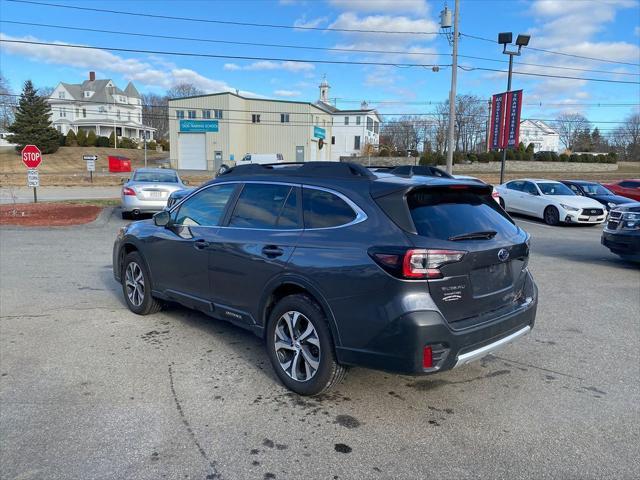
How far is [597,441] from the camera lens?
3.18m

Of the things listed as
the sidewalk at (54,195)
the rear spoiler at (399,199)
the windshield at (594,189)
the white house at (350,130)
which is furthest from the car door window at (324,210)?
the white house at (350,130)

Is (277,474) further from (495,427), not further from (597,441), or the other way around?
(597,441)

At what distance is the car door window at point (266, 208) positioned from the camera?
4.02m

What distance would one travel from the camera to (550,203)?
1634 centimetres

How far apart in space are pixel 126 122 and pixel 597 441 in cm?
10190

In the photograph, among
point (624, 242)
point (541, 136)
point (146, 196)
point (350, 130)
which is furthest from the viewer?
point (541, 136)

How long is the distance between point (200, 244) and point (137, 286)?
1.59m

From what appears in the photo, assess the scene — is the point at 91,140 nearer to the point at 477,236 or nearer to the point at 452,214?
the point at 452,214

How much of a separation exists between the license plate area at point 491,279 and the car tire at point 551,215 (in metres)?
13.9

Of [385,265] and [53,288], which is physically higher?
[385,265]

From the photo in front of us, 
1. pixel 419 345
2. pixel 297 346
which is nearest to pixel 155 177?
pixel 297 346

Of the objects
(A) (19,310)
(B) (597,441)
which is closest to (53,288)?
(A) (19,310)

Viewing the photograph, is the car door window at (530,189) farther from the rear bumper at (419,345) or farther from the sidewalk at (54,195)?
the sidewalk at (54,195)

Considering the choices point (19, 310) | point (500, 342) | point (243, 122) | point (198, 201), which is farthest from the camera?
point (243, 122)
